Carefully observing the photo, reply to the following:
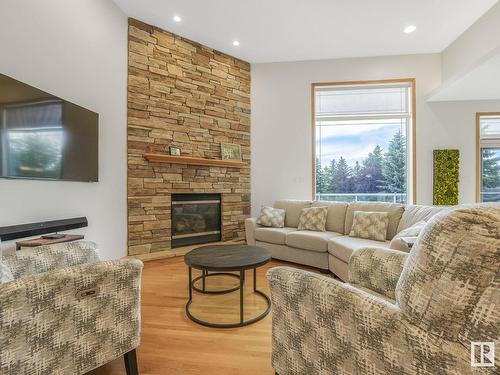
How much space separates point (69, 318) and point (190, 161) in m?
3.02

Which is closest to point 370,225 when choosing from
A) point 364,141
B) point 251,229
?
point 251,229

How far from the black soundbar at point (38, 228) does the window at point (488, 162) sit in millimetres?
5920

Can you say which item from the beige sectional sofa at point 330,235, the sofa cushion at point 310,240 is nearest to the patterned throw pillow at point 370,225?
the beige sectional sofa at point 330,235

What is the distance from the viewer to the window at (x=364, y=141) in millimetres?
4555

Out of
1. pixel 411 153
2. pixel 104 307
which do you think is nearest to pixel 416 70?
pixel 411 153

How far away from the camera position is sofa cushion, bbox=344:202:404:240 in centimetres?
306

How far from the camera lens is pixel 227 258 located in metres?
2.14

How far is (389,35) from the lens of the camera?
3891 millimetres

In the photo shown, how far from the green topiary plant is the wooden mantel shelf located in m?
3.29

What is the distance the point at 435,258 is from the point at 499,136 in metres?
5.34

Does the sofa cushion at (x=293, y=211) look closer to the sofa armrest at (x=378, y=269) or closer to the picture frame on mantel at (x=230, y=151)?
the picture frame on mantel at (x=230, y=151)

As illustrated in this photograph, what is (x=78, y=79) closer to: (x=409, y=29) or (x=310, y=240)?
(x=310, y=240)

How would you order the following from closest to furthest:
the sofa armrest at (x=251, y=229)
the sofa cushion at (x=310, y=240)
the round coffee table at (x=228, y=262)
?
the round coffee table at (x=228, y=262), the sofa cushion at (x=310, y=240), the sofa armrest at (x=251, y=229)

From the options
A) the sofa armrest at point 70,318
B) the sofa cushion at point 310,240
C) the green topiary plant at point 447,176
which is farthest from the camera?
the green topiary plant at point 447,176
